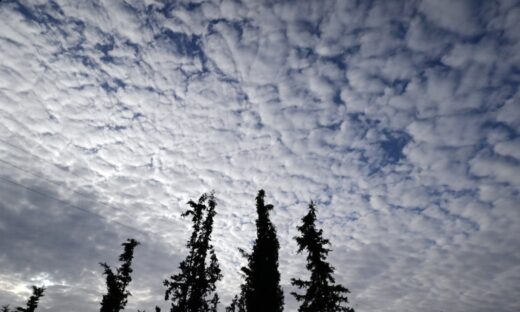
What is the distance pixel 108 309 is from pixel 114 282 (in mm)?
2607

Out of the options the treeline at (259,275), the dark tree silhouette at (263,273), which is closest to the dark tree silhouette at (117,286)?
the treeline at (259,275)

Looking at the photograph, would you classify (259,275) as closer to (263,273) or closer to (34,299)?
(263,273)

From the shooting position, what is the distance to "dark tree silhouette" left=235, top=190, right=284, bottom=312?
75.7ft

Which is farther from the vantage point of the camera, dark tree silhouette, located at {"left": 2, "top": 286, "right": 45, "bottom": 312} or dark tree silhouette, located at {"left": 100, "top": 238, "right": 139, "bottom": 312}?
dark tree silhouette, located at {"left": 2, "top": 286, "right": 45, "bottom": 312}

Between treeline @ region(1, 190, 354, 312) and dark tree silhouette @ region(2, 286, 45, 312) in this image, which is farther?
dark tree silhouette @ region(2, 286, 45, 312)

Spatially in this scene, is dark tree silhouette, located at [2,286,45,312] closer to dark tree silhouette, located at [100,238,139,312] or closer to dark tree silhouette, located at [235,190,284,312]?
dark tree silhouette, located at [100,238,139,312]

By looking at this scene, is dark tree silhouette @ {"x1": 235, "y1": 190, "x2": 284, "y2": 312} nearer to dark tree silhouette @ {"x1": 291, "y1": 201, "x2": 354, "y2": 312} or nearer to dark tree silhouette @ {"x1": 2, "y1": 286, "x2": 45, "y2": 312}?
dark tree silhouette @ {"x1": 291, "y1": 201, "x2": 354, "y2": 312}

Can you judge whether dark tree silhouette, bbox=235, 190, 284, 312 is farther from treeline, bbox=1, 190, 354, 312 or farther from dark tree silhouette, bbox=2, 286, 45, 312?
dark tree silhouette, bbox=2, 286, 45, 312

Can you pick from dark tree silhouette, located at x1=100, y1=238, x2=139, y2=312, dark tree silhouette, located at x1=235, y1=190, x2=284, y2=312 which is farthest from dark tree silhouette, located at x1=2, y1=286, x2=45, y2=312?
dark tree silhouette, located at x1=235, y1=190, x2=284, y2=312

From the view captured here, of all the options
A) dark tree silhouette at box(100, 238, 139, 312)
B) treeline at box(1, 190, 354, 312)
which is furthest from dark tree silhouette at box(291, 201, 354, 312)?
dark tree silhouette at box(100, 238, 139, 312)

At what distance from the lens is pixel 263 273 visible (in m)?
24.0

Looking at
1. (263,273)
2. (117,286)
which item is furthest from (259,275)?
(117,286)

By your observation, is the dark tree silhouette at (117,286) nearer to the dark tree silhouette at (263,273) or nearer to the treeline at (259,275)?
the treeline at (259,275)

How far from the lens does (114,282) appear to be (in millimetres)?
31250
